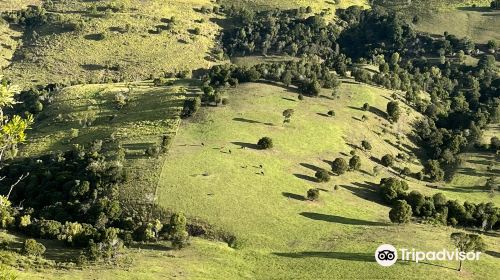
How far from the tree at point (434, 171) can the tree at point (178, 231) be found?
59.3 metres

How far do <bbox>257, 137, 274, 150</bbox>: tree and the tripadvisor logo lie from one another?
3189 centimetres

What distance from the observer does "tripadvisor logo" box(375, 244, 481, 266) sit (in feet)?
216

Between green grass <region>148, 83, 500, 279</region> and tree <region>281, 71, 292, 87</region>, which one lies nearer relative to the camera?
green grass <region>148, 83, 500, 279</region>

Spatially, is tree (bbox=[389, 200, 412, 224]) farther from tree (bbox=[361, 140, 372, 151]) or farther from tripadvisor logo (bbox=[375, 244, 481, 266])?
tree (bbox=[361, 140, 372, 151])

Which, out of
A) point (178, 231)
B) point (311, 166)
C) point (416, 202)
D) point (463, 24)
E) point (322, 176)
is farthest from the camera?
point (463, 24)

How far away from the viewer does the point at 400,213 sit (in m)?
77.2

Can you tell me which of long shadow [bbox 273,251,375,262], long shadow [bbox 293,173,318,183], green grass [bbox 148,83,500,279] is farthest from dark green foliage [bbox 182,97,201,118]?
long shadow [bbox 273,251,375,262]

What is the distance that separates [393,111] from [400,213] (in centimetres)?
4936

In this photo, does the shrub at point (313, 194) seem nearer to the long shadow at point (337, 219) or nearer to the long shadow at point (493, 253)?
the long shadow at point (337, 219)

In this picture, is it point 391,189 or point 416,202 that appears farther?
point 391,189

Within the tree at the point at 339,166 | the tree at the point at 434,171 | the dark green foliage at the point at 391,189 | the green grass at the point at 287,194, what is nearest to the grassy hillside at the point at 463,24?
the green grass at the point at 287,194

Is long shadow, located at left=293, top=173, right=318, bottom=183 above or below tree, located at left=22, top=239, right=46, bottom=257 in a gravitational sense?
above

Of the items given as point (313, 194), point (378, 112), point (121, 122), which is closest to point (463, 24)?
point (378, 112)

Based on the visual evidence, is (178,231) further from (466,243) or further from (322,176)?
(466,243)
